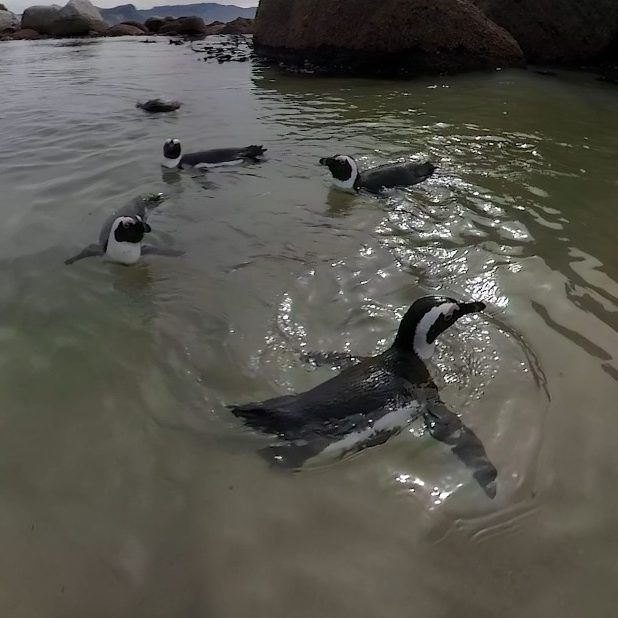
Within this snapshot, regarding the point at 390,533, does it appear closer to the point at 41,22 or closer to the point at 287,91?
the point at 287,91

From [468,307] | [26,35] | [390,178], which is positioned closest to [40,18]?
[26,35]

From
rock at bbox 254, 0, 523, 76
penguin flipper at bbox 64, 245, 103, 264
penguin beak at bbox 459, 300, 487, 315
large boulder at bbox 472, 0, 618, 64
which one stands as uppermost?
large boulder at bbox 472, 0, 618, 64

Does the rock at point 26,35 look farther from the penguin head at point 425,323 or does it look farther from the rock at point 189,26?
the penguin head at point 425,323

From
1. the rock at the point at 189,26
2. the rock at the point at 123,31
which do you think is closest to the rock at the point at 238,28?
the rock at the point at 189,26

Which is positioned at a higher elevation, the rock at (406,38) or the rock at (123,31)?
the rock at (406,38)

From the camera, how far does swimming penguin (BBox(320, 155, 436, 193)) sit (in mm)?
6008

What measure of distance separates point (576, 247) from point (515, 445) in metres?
2.49

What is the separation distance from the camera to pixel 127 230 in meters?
4.66

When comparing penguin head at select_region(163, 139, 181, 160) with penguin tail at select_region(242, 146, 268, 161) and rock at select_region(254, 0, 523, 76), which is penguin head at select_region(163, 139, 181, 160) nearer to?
penguin tail at select_region(242, 146, 268, 161)

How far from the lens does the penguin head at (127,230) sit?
4.62 meters

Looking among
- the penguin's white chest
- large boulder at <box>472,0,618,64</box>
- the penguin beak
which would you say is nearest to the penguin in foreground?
the penguin beak

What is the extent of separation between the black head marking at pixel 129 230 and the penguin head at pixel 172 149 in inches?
92.4

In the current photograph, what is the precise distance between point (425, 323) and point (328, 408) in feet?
2.77

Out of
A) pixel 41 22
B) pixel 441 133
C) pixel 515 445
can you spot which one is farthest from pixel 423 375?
pixel 41 22
